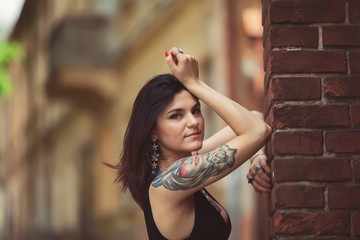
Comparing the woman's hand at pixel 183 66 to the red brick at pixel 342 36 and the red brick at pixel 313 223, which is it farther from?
the red brick at pixel 313 223

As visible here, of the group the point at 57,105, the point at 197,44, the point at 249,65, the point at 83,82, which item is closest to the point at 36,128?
the point at 57,105

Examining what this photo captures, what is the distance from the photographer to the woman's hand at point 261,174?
368 cm

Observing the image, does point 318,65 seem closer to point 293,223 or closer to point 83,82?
point 293,223

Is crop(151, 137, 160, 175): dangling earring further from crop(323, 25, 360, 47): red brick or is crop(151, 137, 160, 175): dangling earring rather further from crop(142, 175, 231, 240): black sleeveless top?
crop(323, 25, 360, 47): red brick

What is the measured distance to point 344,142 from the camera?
3484mm

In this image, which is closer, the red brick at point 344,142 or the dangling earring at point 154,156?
the red brick at point 344,142

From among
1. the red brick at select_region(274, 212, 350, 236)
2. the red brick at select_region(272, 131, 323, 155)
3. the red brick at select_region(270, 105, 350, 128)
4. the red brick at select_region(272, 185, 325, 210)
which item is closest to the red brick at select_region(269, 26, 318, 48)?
the red brick at select_region(270, 105, 350, 128)

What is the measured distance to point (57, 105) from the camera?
26.8 meters

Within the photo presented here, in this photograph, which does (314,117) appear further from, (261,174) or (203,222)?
(203,222)

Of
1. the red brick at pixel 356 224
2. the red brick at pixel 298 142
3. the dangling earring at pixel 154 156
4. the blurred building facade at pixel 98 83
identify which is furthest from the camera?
the blurred building facade at pixel 98 83

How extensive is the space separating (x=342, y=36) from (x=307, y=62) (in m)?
0.18

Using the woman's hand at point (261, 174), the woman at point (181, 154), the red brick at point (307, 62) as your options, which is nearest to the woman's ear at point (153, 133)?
the woman at point (181, 154)

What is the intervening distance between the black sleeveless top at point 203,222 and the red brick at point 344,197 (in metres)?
0.48

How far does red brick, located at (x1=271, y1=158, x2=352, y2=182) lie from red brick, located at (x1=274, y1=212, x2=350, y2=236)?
0.15 metres
